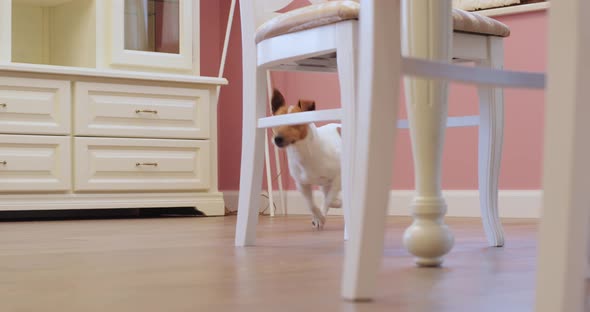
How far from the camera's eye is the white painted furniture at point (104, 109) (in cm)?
354

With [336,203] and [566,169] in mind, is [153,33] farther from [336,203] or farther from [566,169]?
[566,169]

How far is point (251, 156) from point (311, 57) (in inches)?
10.9

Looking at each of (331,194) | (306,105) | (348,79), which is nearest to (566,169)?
(348,79)

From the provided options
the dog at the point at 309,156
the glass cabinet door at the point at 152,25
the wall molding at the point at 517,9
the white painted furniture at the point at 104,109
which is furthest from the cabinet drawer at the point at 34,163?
the wall molding at the point at 517,9

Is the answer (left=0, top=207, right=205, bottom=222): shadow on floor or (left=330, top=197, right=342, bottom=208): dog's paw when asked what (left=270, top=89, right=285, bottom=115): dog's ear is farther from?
(left=0, top=207, right=205, bottom=222): shadow on floor

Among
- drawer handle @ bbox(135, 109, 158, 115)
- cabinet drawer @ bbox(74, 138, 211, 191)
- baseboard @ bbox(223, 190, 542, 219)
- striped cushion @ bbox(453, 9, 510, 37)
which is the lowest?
baseboard @ bbox(223, 190, 542, 219)

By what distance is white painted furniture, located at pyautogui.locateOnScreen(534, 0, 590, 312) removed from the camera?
698 mm

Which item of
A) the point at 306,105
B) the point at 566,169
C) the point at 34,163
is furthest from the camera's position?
the point at 34,163

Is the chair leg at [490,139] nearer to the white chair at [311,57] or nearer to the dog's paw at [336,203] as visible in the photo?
the white chair at [311,57]

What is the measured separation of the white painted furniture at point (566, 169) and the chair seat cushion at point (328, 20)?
1122 millimetres

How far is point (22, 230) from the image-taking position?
2.78m

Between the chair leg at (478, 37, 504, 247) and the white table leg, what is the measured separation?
1.82ft

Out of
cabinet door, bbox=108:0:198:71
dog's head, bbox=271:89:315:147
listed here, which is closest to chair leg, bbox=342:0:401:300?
dog's head, bbox=271:89:315:147

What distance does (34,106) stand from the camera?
11.6 ft
